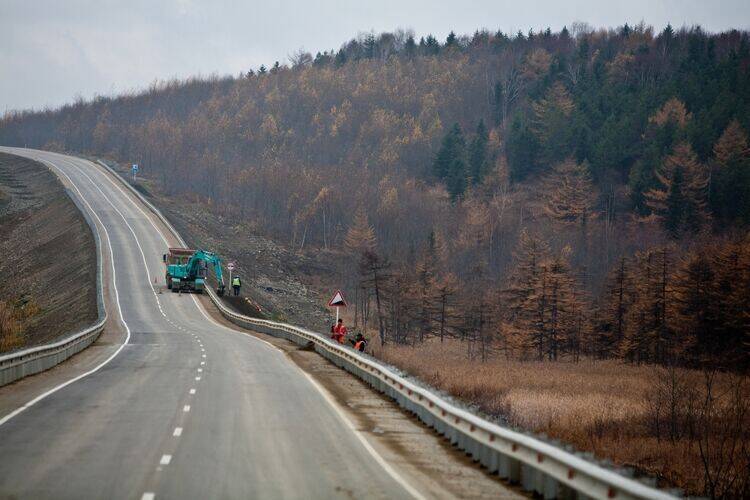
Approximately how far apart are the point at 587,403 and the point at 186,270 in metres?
42.4

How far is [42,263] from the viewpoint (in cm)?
8212

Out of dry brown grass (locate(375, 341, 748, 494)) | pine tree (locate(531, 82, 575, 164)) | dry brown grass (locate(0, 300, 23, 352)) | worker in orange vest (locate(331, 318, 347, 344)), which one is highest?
pine tree (locate(531, 82, 575, 164))

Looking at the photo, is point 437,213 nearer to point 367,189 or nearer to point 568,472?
point 367,189

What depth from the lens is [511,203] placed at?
15438 centimetres

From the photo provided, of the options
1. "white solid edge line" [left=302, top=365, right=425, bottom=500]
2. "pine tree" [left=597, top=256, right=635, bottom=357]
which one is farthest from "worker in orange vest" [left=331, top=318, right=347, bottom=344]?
"pine tree" [left=597, top=256, right=635, bottom=357]

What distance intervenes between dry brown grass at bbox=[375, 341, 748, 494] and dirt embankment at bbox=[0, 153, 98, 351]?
19824 millimetres

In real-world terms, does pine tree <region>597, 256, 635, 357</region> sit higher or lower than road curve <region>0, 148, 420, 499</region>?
higher

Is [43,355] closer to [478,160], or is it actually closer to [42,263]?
[42,263]

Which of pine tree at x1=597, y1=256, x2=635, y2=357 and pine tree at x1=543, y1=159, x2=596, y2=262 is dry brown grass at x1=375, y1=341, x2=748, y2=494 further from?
pine tree at x1=543, y1=159, x2=596, y2=262

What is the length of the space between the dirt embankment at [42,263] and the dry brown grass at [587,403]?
65.0ft

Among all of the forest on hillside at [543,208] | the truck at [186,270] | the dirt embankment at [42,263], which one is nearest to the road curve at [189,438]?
the dirt embankment at [42,263]

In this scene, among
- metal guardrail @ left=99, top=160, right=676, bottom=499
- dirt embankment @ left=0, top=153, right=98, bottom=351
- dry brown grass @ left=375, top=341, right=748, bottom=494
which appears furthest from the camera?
dirt embankment @ left=0, top=153, right=98, bottom=351

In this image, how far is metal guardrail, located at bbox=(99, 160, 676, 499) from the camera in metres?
9.24

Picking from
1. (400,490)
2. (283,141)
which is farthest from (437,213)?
(400,490)
